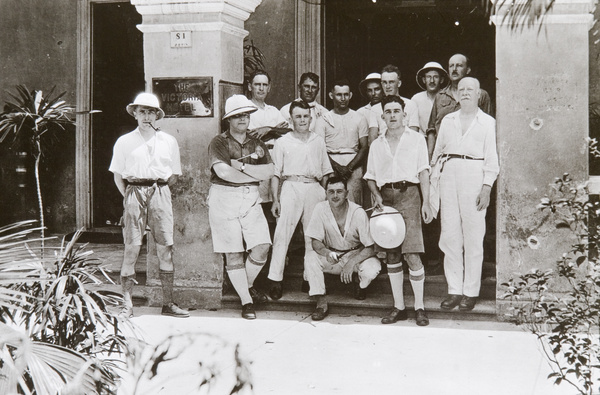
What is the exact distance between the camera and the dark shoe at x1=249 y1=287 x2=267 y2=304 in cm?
779

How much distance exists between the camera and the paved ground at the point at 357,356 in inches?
213

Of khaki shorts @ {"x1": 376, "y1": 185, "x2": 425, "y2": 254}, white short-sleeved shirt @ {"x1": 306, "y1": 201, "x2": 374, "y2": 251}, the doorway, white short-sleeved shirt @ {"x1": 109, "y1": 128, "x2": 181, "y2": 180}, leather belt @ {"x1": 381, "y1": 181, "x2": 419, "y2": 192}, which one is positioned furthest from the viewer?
the doorway

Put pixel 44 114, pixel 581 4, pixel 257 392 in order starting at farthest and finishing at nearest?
1. pixel 44 114
2. pixel 581 4
3. pixel 257 392

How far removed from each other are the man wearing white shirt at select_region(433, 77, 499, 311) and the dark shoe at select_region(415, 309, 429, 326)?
0.30 m

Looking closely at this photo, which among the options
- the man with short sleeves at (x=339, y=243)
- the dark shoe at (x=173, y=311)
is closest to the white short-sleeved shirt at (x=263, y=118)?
the man with short sleeves at (x=339, y=243)

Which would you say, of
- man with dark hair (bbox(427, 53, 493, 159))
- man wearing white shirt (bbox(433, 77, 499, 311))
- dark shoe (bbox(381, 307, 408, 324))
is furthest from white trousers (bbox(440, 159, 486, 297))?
man with dark hair (bbox(427, 53, 493, 159))

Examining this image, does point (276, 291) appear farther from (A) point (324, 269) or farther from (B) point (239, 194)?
(B) point (239, 194)

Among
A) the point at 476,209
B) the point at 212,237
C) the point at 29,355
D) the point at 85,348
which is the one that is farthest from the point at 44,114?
the point at 29,355

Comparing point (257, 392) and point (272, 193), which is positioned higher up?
point (272, 193)

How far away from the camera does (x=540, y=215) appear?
725 cm

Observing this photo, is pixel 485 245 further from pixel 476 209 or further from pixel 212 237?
pixel 212 237

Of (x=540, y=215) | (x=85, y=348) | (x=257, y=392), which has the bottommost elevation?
(x=257, y=392)

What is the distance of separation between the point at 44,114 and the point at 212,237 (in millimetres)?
3117

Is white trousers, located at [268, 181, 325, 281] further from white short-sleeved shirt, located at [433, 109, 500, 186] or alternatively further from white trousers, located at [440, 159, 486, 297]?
white short-sleeved shirt, located at [433, 109, 500, 186]
